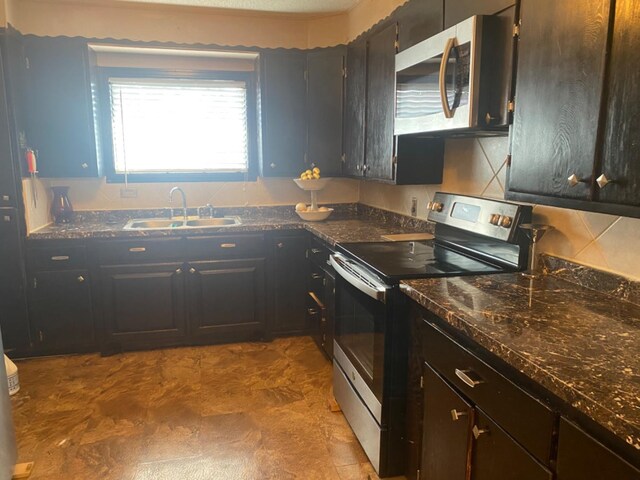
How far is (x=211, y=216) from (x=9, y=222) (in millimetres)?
1330

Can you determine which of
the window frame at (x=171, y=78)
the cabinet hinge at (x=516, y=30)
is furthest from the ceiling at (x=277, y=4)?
the cabinet hinge at (x=516, y=30)

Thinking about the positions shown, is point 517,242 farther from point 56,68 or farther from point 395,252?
point 56,68

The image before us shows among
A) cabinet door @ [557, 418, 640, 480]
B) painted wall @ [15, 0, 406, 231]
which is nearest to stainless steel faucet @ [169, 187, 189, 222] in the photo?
painted wall @ [15, 0, 406, 231]

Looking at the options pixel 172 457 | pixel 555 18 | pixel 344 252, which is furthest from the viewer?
pixel 344 252

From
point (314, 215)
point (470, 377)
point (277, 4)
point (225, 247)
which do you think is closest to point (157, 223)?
point (225, 247)

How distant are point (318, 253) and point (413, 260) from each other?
1.09m

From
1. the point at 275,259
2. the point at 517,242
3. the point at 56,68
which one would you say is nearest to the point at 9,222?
the point at 56,68

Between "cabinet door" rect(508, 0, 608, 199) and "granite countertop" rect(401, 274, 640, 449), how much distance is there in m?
0.35

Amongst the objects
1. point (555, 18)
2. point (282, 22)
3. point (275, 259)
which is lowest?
point (275, 259)

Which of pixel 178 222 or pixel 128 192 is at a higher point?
pixel 128 192

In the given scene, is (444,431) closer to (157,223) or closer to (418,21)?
(418,21)

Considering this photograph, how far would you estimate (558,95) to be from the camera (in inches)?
54.2

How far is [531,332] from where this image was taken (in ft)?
4.15

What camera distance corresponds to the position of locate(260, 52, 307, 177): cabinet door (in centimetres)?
354
